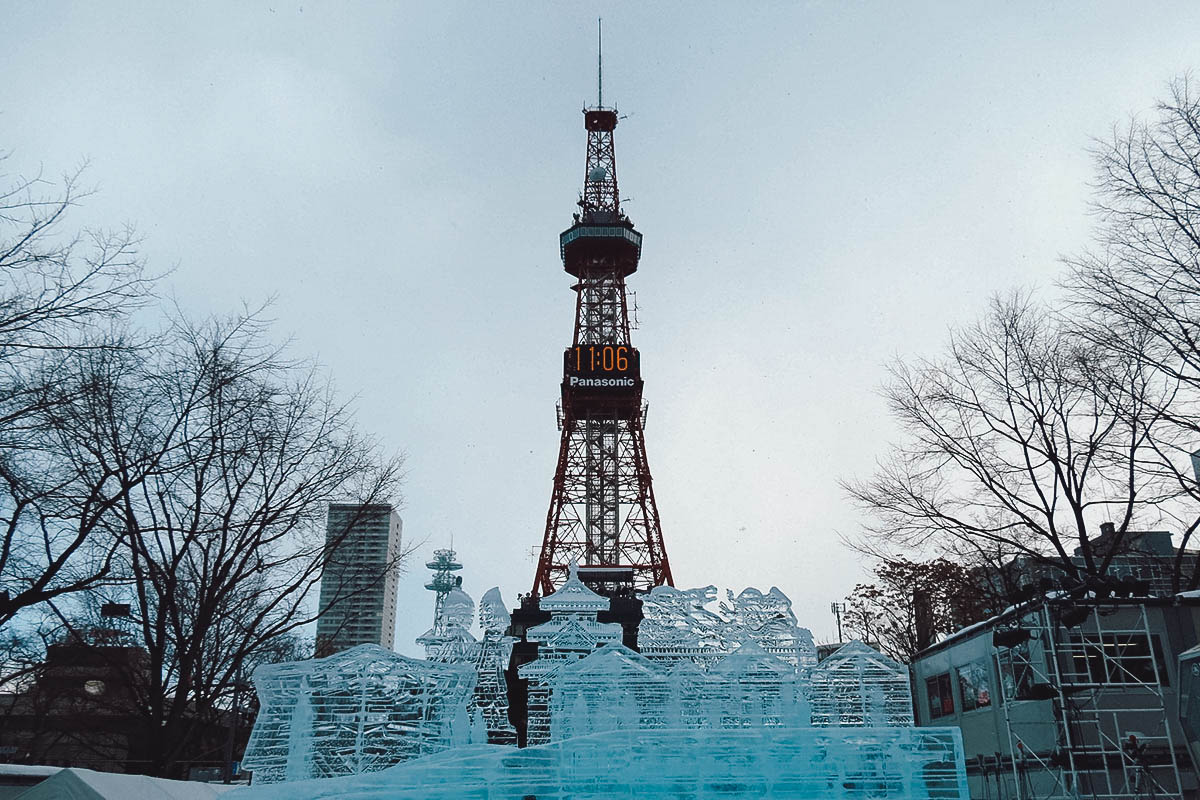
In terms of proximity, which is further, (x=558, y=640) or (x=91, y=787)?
(x=558, y=640)

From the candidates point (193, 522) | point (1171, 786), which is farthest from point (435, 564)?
Answer: point (1171, 786)

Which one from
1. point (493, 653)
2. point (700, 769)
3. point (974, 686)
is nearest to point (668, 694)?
point (493, 653)

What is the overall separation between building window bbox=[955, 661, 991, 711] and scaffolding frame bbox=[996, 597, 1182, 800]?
4.85 feet

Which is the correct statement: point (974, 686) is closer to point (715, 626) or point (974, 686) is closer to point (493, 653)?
point (715, 626)

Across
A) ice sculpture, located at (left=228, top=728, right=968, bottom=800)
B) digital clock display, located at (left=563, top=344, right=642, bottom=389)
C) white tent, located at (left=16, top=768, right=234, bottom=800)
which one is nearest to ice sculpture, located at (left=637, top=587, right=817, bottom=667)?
ice sculpture, located at (left=228, top=728, right=968, bottom=800)

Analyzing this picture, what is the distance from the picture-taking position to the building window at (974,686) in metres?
18.0

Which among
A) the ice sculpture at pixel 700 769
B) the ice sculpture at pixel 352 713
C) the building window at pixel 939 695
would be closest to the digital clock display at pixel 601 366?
the building window at pixel 939 695

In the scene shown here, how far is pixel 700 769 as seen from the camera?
1165 cm

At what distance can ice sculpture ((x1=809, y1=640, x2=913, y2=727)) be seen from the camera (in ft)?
60.1

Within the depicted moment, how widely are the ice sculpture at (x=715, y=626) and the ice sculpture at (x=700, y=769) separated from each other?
24.9 feet

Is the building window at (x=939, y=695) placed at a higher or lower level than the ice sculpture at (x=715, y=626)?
lower

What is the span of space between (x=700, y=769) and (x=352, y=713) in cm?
719

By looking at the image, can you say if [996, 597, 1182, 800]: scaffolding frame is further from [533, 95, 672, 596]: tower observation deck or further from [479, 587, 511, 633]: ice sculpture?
[533, 95, 672, 596]: tower observation deck

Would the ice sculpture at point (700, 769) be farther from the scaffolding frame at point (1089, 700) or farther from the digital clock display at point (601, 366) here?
the digital clock display at point (601, 366)
